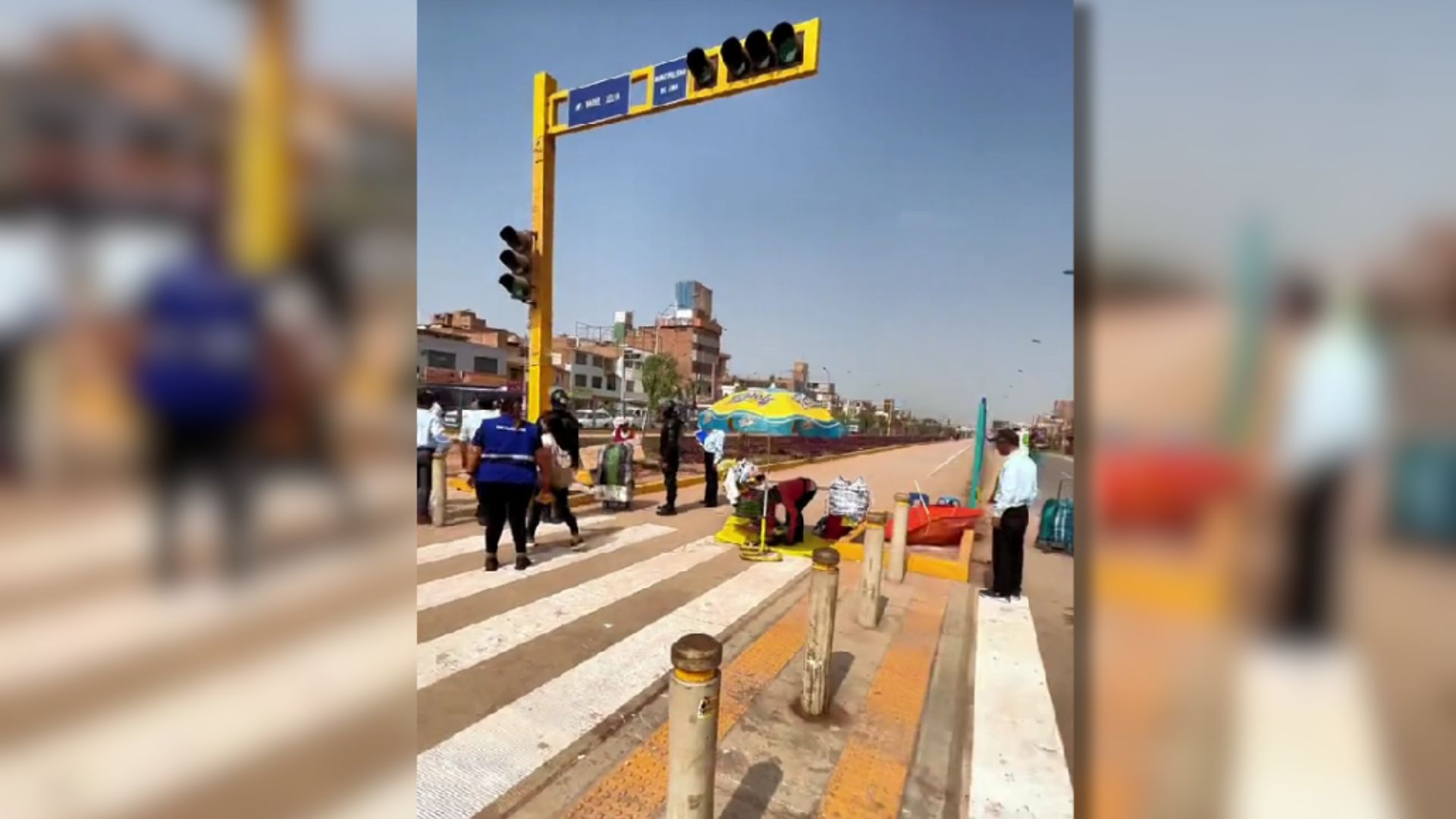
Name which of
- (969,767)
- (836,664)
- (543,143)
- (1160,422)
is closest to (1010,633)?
(836,664)

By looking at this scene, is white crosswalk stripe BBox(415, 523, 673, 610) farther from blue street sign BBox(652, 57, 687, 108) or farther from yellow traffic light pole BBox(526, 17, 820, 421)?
blue street sign BBox(652, 57, 687, 108)

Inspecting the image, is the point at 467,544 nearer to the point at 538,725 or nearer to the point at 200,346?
the point at 538,725

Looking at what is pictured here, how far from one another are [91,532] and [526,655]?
3903 millimetres

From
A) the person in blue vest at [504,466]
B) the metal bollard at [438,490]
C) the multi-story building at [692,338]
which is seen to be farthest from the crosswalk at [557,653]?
the multi-story building at [692,338]

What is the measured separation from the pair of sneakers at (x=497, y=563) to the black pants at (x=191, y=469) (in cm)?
560

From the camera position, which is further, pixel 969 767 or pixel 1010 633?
pixel 1010 633

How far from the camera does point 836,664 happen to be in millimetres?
4395

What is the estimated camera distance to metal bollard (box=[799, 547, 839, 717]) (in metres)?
3.60

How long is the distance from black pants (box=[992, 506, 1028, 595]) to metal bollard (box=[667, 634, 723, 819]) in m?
4.22

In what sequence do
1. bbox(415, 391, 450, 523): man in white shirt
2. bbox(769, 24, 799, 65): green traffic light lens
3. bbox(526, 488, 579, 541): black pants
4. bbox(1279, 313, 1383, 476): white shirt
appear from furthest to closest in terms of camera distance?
bbox(415, 391, 450, 523): man in white shirt
bbox(526, 488, 579, 541): black pants
bbox(769, 24, 799, 65): green traffic light lens
bbox(1279, 313, 1383, 476): white shirt

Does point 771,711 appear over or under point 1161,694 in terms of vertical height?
under

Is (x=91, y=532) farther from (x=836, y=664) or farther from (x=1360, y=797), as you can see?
(x=836, y=664)

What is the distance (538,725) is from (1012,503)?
407 centimetres

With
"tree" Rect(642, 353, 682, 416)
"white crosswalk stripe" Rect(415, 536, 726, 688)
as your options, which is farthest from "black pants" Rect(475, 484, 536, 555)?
"tree" Rect(642, 353, 682, 416)
